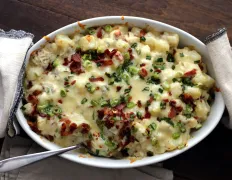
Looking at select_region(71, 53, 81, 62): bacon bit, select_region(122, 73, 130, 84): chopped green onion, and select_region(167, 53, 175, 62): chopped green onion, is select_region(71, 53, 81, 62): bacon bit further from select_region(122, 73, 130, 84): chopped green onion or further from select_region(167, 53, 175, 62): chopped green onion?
select_region(167, 53, 175, 62): chopped green onion

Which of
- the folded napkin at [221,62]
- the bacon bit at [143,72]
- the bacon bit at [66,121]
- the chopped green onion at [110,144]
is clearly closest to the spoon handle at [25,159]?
the bacon bit at [66,121]

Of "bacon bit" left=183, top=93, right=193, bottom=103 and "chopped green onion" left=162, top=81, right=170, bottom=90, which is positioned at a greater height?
"chopped green onion" left=162, top=81, right=170, bottom=90

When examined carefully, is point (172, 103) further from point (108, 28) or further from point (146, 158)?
point (108, 28)

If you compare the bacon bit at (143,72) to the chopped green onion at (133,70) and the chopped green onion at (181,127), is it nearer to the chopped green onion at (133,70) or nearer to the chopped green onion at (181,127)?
the chopped green onion at (133,70)

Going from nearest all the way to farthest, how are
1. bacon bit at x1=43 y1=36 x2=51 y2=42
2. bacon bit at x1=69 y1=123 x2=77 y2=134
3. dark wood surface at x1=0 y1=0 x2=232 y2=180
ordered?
bacon bit at x1=69 y1=123 x2=77 y2=134, bacon bit at x1=43 y1=36 x2=51 y2=42, dark wood surface at x1=0 y1=0 x2=232 y2=180

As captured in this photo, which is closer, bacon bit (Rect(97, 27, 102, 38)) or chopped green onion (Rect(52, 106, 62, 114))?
chopped green onion (Rect(52, 106, 62, 114))

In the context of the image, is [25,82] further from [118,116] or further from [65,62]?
[118,116]

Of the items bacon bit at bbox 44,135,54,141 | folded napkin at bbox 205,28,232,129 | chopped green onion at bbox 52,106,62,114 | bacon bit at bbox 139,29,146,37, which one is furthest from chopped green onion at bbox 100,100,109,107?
folded napkin at bbox 205,28,232,129
